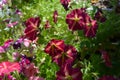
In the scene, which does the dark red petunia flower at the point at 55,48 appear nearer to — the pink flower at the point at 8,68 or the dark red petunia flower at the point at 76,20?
the dark red petunia flower at the point at 76,20

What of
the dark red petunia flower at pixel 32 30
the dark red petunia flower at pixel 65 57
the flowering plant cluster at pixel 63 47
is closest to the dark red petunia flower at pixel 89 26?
the flowering plant cluster at pixel 63 47

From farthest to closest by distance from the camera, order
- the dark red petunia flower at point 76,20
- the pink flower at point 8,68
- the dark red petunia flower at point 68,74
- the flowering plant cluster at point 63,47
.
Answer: the dark red petunia flower at point 76,20 → the flowering plant cluster at point 63,47 → the dark red petunia flower at point 68,74 → the pink flower at point 8,68

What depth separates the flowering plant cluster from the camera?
233 centimetres

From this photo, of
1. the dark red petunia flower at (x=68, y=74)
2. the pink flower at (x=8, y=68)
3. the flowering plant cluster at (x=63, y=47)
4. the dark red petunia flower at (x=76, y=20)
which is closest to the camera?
the pink flower at (x=8, y=68)

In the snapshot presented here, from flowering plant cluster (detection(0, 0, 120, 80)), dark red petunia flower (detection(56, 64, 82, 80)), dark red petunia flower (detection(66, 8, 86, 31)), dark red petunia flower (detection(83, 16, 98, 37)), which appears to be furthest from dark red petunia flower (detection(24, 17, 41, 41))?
dark red petunia flower (detection(56, 64, 82, 80))

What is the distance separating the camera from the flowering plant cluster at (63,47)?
2.33m

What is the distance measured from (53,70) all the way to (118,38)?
2.62ft

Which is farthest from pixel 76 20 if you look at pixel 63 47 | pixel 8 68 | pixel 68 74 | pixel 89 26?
pixel 8 68

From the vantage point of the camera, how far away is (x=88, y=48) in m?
2.92

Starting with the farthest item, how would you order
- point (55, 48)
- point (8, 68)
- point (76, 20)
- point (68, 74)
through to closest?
point (76, 20) → point (55, 48) → point (68, 74) → point (8, 68)

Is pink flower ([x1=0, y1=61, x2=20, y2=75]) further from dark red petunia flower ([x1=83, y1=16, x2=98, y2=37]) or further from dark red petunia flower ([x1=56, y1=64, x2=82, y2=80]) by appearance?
dark red petunia flower ([x1=83, y1=16, x2=98, y2=37])

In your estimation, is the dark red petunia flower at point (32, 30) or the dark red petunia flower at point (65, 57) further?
the dark red petunia flower at point (32, 30)

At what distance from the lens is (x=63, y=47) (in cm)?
236

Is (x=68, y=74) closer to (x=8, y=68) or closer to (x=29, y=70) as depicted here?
(x=29, y=70)
